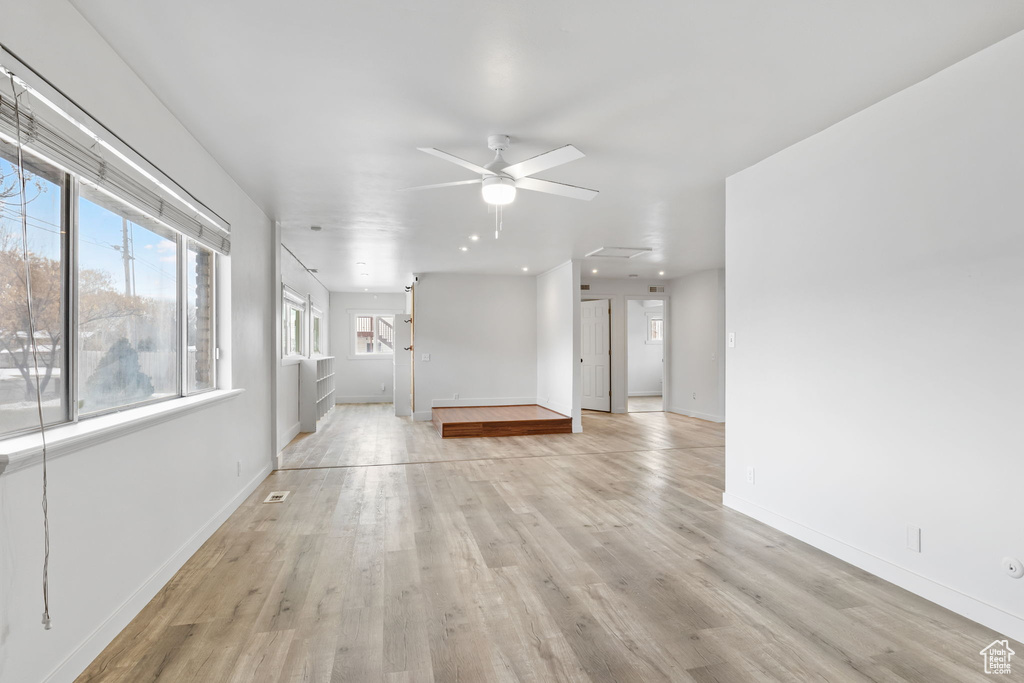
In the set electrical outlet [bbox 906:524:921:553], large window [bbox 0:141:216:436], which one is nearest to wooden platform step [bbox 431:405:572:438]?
large window [bbox 0:141:216:436]

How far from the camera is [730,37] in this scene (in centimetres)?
214

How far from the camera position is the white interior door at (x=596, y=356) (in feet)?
31.3

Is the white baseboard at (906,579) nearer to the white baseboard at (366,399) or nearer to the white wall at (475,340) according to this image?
the white wall at (475,340)

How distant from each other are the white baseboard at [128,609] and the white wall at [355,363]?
7678 mm

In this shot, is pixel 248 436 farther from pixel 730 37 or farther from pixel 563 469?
pixel 730 37

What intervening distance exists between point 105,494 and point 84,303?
795mm

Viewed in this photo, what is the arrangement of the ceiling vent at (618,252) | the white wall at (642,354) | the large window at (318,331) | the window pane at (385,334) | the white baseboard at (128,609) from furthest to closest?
the white wall at (642,354), the window pane at (385,334), the large window at (318,331), the ceiling vent at (618,252), the white baseboard at (128,609)

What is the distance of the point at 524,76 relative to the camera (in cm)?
244

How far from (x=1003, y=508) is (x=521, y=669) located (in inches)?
82.9

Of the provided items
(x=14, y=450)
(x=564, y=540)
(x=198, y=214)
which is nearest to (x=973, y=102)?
(x=564, y=540)

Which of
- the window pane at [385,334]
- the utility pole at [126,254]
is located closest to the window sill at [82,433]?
the utility pole at [126,254]

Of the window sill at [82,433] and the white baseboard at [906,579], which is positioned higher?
the window sill at [82,433]

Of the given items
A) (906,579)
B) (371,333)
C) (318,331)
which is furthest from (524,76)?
(371,333)

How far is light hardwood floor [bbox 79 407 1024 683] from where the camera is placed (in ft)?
6.40
